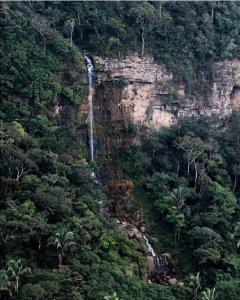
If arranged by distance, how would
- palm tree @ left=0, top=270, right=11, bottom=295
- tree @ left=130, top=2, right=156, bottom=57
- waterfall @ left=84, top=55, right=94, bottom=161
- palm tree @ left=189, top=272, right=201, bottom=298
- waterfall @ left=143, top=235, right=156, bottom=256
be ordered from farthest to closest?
1. tree @ left=130, top=2, right=156, bottom=57
2. waterfall @ left=84, top=55, right=94, bottom=161
3. waterfall @ left=143, top=235, right=156, bottom=256
4. palm tree @ left=189, top=272, right=201, bottom=298
5. palm tree @ left=0, top=270, right=11, bottom=295

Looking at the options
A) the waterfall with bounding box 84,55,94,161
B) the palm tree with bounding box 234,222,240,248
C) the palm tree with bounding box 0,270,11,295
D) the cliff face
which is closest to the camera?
the palm tree with bounding box 0,270,11,295

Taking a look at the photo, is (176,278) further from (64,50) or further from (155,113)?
(64,50)

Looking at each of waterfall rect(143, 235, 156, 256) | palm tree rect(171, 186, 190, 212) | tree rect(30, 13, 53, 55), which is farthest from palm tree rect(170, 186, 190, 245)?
tree rect(30, 13, 53, 55)

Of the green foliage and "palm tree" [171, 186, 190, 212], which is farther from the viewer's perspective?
"palm tree" [171, 186, 190, 212]

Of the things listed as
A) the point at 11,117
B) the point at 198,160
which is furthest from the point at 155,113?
the point at 11,117

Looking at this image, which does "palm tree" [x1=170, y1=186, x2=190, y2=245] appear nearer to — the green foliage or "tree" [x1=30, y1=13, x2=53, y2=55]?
the green foliage

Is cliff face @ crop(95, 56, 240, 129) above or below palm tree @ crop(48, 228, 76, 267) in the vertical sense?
above

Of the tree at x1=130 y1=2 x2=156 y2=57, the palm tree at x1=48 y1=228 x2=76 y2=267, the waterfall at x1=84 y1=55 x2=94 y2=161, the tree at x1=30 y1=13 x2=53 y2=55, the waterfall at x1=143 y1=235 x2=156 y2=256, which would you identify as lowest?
the waterfall at x1=143 y1=235 x2=156 y2=256

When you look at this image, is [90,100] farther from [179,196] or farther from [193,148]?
[179,196]
